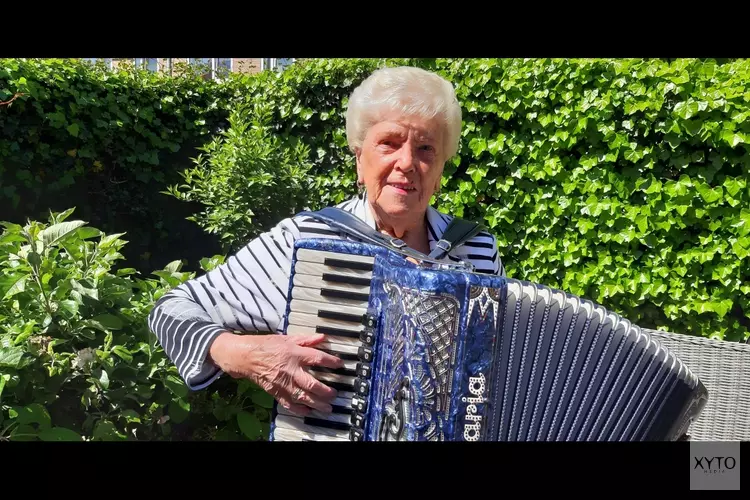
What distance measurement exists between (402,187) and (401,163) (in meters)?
0.07

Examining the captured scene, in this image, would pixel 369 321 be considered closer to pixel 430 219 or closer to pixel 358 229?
pixel 358 229

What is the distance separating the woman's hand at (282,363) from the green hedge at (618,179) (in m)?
2.09

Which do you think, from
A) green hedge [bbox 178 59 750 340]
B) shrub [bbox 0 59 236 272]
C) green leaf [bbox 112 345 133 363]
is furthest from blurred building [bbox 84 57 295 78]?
green leaf [bbox 112 345 133 363]

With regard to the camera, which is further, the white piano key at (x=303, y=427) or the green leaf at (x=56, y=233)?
the green leaf at (x=56, y=233)

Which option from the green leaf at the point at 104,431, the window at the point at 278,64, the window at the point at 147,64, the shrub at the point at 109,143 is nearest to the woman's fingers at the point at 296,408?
the green leaf at the point at 104,431

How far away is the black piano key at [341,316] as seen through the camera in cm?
154

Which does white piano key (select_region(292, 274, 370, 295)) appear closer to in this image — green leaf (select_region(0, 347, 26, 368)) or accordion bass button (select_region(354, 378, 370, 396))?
accordion bass button (select_region(354, 378, 370, 396))

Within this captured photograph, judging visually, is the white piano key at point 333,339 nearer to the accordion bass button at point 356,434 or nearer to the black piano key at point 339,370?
the black piano key at point 339,370

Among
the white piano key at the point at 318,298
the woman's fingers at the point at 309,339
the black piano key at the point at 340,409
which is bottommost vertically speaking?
the black piano key at the point at 340,409

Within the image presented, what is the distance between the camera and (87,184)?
4.36 metres

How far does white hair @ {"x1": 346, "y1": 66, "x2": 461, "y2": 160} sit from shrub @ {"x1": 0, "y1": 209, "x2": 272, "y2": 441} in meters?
0.72

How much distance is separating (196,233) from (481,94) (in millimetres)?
1936

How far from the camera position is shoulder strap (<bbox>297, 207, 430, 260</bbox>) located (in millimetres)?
1591
